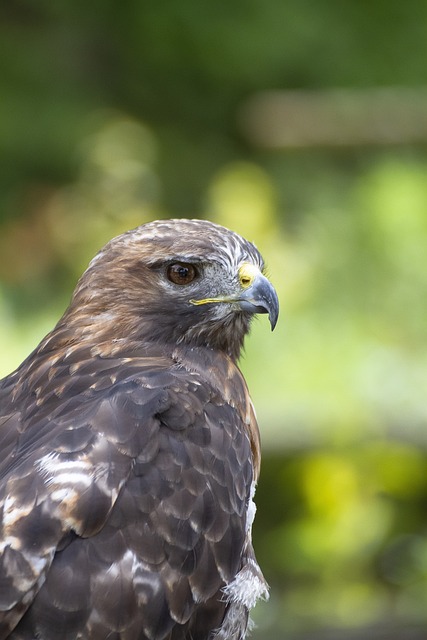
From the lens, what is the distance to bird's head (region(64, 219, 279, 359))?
13.0ft

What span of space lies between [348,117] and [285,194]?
33.5 inches

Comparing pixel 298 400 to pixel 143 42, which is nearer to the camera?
pixel 298 400

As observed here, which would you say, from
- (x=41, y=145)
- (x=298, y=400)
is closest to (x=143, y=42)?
(x=41, y=145)

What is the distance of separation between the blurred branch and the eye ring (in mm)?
6670

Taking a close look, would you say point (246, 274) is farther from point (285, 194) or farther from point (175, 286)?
point (285, 194)

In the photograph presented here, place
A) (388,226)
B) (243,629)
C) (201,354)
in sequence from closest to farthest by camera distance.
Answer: (243,629), (201,354), (388,226)

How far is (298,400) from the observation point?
27.1 feet

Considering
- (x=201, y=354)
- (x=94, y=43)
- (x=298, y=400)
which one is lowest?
(x=298, y=400)

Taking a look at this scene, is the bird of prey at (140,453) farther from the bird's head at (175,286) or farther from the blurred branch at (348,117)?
the blurred branch at (348,117)

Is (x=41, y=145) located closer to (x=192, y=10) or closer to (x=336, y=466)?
(x=192, y=10)

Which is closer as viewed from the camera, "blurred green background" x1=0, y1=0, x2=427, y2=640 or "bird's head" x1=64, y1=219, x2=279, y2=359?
"bird's head" x1=64, y1=219, x2=279, y2=359

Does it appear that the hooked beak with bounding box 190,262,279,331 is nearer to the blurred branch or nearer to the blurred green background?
the blurred green background

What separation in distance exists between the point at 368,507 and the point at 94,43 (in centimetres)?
578

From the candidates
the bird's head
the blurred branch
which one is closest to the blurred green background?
the blurred branch
